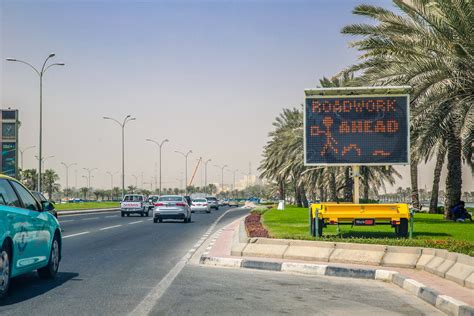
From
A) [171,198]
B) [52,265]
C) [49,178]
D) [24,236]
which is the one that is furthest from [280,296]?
[49,178]

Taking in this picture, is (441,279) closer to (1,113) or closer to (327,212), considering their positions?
(327,212)

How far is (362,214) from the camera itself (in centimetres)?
1911

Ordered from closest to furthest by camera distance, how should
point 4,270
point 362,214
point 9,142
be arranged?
point 4,270 < point 362,214 < point 9,142

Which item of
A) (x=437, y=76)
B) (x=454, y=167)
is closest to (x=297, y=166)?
(x=454, y=167)

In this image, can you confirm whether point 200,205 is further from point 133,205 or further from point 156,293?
point 156,293

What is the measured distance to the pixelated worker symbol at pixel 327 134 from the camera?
19969mm

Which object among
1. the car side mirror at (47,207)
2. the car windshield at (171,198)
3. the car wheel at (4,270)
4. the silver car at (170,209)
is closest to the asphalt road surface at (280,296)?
the car wheel at (4,270)

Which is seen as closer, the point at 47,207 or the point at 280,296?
the point at 280,296

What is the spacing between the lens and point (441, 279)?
472 inches

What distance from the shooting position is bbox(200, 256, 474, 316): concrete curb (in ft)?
30.5

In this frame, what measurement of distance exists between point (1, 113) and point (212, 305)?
10934 cm

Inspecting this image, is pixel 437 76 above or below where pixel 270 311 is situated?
above

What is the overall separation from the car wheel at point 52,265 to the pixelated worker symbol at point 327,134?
8.94 metres

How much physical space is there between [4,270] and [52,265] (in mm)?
2730
